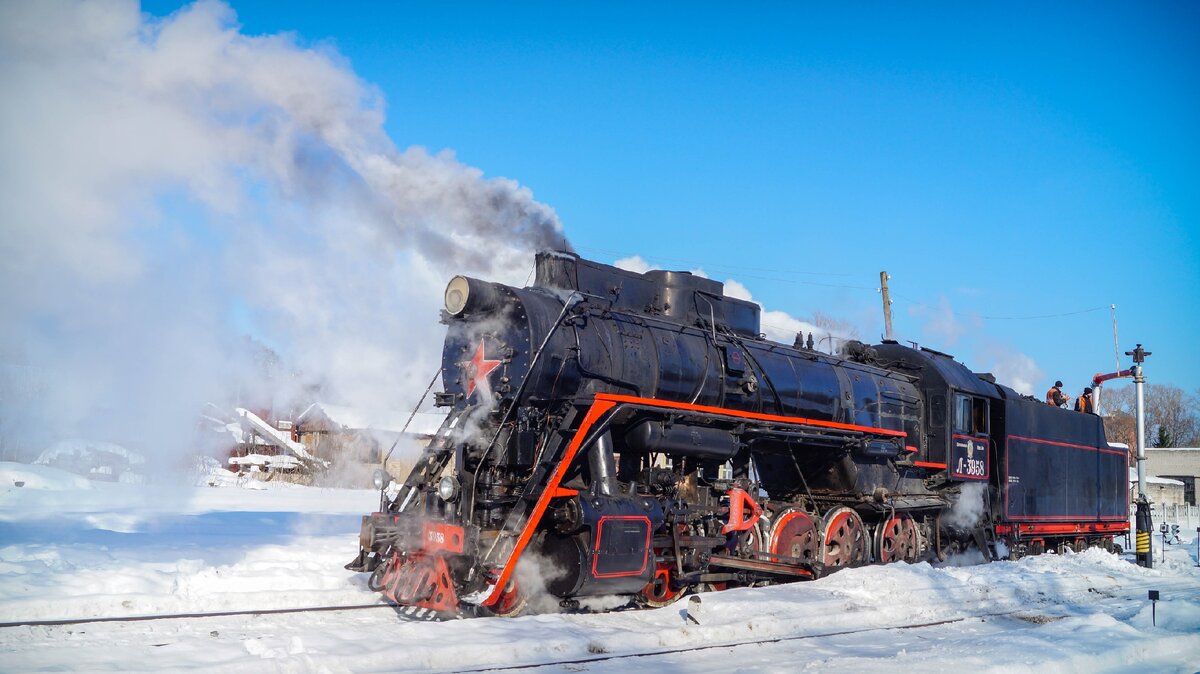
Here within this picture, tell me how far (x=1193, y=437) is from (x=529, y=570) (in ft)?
320

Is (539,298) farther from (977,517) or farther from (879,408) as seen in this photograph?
(977,517)

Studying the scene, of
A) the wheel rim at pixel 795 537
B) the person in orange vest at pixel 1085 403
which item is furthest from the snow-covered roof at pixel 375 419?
the person in orange vest at pixel 1085 403

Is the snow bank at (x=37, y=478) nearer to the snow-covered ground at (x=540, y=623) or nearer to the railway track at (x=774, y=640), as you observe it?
the snow-covered ground at (x=540, y=623)

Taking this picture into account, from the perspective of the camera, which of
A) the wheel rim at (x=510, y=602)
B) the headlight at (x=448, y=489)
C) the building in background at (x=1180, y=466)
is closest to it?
the headlight at (x=448, y=489)

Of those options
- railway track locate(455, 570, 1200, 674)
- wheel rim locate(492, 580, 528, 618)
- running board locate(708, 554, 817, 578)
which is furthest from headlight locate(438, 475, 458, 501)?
running board locate(708, 554, 817, 578)

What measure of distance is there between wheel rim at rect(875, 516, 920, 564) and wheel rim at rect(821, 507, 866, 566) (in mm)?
439

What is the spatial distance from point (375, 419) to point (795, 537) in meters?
5.61

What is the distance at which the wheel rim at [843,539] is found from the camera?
1220 centimetres

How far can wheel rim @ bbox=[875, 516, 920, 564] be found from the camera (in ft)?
43.2

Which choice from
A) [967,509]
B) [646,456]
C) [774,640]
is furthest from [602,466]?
[967,509]

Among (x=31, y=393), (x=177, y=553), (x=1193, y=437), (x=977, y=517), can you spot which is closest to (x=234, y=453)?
(x=177, y=553)

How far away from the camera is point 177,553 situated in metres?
12.2

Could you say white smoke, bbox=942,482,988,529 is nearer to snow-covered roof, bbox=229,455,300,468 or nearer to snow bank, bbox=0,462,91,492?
snow bank, bbox=0,462,91,492

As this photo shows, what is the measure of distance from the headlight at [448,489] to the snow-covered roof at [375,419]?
33.6 inches
